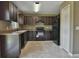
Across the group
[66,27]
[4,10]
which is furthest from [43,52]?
[4,10]

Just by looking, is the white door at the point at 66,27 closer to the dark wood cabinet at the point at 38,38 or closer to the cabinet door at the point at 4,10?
the cabinet door at the point at 4,10

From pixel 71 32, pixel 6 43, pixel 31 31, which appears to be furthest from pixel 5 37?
pixel 31 31

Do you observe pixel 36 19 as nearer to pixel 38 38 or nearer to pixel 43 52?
pixel 38 38

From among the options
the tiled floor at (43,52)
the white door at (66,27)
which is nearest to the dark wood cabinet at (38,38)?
the tiled floor at (43,52)

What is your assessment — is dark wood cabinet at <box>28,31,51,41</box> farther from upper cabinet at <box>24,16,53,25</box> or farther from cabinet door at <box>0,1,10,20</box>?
cabinet door at <box>0,1,10,20</box>

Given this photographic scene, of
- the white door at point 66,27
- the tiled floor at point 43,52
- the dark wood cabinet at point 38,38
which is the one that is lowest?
the tiled floor at point 43,52

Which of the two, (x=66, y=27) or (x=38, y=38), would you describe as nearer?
(x=66, y=27)

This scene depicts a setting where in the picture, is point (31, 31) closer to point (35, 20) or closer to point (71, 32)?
point (35, 20)

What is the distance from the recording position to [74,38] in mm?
5570

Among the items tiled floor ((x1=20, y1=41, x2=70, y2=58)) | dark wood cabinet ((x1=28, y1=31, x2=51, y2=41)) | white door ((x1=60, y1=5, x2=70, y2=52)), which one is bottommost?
tiled floor ((x1=20, y1=41, x2=70, y2=58))

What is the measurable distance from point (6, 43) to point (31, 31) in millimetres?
6513

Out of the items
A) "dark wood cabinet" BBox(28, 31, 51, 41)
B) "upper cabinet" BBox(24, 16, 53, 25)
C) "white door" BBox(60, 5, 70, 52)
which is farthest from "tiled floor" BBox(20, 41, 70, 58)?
"upper cabinet" BBox(24, 16, 53, 25)

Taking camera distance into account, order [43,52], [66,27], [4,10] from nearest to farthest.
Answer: [4,10], [43,52], [66,27]

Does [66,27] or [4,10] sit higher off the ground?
[4,10]
